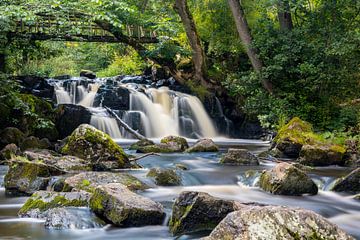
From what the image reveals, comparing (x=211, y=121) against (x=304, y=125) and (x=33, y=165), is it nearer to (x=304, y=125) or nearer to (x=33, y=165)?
(x=304, y=125)

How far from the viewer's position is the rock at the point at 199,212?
5090 millimetres

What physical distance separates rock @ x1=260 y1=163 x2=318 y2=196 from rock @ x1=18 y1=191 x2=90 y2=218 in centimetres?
320

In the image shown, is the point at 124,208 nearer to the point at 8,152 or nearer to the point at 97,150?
the point at 97,150

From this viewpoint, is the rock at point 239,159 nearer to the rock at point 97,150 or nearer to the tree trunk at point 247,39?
the rock at point 97,150

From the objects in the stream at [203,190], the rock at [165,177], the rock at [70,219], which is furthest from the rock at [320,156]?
the rock at [70,219]

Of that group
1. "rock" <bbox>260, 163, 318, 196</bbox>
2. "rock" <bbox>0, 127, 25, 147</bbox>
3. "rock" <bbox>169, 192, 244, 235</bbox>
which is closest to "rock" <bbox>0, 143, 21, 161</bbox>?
"rock" <bbox>0, 127, 25, 147</bbox>

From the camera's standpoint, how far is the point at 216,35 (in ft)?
62.8

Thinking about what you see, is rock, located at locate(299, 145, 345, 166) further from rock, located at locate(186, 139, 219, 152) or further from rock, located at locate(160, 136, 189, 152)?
rock, located at locate(160, 136, 189, 152)

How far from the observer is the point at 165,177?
7.95m

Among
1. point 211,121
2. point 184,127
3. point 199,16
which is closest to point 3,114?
point 184,127

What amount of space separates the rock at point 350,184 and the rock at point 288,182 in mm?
490

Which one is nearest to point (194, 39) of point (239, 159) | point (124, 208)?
point (239, 159)

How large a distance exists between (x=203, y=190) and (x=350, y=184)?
2.64 meters

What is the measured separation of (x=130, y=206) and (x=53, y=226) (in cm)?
99
